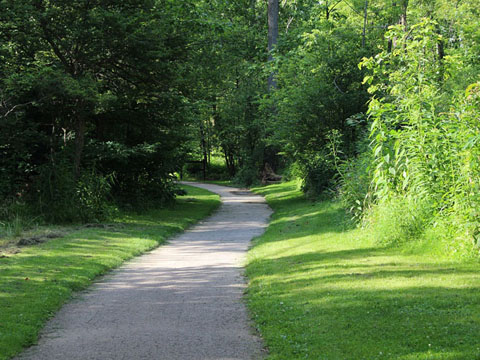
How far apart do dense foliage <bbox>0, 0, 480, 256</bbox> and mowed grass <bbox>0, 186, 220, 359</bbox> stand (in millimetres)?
2664

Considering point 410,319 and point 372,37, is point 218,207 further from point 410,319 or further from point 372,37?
point 410,319

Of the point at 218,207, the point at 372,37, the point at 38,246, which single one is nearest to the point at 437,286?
the point at 38,246

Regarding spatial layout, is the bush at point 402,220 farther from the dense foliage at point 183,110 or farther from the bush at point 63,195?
the bush at point 63,195

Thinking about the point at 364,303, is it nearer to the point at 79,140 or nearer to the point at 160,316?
the point at 160,316

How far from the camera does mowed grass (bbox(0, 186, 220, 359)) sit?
266 inches

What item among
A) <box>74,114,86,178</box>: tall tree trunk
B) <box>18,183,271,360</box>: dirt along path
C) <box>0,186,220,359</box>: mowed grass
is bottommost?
<box>18,183,271,360</box>: dirt along path

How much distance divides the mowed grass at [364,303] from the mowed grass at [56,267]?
2901 millimetres

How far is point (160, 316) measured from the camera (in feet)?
23.6

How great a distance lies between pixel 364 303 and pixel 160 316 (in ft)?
8.91

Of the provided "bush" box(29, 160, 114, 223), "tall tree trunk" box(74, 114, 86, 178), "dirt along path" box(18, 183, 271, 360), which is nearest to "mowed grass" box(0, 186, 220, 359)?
"dirt along path" box(18, 183, 271, 360)

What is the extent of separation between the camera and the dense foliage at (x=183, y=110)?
10.3 metres

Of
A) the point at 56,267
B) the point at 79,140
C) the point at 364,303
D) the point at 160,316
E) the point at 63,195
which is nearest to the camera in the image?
the point at 364,303

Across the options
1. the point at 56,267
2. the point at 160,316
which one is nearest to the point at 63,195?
the point at 56,267

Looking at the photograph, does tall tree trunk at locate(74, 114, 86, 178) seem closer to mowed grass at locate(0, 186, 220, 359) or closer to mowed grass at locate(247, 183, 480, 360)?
mowed grass at locate(0, 186, 220, 359)
